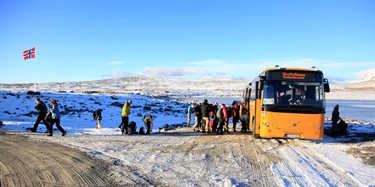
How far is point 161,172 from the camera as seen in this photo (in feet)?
24.8

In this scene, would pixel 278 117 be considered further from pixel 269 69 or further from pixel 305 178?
pixel 305 178

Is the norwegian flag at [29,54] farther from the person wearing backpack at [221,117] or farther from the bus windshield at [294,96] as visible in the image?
the bus windshield at [294,96]

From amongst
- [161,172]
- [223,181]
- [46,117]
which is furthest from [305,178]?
[46,117]

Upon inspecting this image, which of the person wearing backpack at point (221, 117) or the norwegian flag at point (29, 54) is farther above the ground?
the norwegian flag at point (29, 54)

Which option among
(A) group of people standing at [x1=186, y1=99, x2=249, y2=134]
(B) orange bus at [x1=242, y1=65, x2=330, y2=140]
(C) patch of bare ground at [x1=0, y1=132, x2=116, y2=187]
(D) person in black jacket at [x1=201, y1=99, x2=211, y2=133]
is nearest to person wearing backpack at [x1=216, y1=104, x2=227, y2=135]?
(A) group of people standing at [x1=186, y1=99, x2=249, y2=134]

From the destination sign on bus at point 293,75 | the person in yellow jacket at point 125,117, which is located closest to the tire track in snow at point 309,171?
the destination sign on bus at point 293,75

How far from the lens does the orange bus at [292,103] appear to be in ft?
39.1

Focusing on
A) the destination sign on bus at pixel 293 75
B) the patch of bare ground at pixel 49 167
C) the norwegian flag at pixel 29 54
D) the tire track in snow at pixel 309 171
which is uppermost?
the norwegian flag at pixel 29 54

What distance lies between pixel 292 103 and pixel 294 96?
0.30 metres

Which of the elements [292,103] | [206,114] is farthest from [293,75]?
[206,114]

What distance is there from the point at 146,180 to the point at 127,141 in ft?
19.8

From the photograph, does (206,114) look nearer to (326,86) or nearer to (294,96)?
(294,96)

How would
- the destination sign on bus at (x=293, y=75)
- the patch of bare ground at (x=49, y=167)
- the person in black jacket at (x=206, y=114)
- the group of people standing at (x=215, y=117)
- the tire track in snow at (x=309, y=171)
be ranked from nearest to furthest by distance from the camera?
the patch of bare ground at (x=49, y=167) < the tire track in snow at (x=309, y=171) < the destination sign on bus at (x=293, y=75) < the group of people standing at (x=215, y=117) < the person in black jacket at (x=206, y=114)

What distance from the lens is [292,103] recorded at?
39.6 ft
